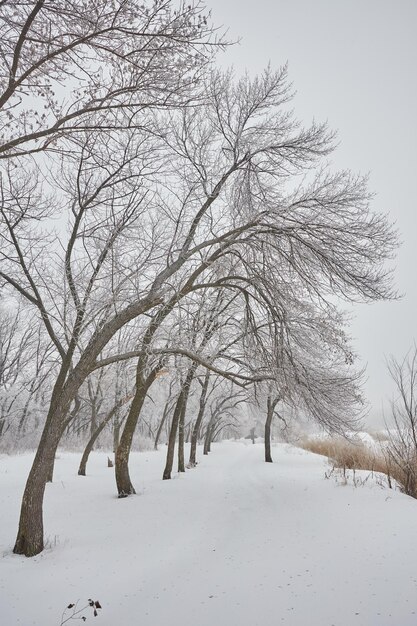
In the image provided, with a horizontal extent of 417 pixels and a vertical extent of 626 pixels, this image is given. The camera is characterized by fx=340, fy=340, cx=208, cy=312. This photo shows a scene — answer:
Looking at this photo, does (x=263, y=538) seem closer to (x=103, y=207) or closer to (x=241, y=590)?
(x=241, y=590)

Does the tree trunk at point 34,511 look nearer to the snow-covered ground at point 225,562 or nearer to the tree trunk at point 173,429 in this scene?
the snow-covered ground at point 225,562

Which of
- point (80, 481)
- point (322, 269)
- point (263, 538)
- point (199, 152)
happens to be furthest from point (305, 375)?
point (80, 481)

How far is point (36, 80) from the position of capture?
10.5 ft

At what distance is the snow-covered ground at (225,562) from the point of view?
3402mm

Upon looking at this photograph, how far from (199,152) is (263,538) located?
306 inches

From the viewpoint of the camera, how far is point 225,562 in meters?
4.71

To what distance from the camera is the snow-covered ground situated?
3.40m

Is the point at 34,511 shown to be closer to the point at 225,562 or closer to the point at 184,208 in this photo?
the point at 225,562

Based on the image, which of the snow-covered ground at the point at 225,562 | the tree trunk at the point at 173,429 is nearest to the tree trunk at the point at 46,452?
the snow-covered ground at the point at 225,562

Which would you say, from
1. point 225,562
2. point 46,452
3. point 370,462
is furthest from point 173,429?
point 225,562

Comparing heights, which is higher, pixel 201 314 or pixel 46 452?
pixel 201 314

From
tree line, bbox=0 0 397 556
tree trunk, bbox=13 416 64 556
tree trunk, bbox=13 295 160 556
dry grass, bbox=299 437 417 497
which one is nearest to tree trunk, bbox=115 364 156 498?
tree line, bbox=0 0 397 556

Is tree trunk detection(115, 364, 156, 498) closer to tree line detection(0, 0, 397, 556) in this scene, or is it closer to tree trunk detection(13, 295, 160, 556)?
tree line detection(0, 0, 397, 556)

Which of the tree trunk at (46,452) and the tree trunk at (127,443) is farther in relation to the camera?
the tree trunk at (127,443)
